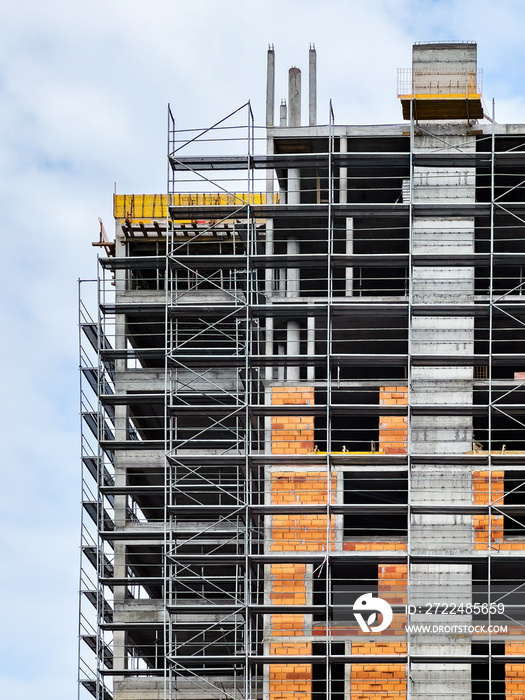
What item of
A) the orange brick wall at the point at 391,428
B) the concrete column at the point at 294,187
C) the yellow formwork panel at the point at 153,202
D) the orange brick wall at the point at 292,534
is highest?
the yellow formwork panel at the point at 153,202

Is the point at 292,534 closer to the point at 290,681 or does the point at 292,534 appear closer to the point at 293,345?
the point at 290,681

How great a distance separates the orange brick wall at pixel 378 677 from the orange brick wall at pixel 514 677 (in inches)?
106

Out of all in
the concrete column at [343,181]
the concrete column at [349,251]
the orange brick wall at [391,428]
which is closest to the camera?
the orange brick wall at [391,428]

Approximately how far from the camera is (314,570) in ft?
139

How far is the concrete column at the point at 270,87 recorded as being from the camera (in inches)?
1874

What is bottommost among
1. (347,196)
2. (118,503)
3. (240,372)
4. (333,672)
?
(333,672)

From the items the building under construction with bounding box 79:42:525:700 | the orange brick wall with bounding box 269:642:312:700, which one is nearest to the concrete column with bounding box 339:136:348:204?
the building under construction with bounding box 79:42:525:700

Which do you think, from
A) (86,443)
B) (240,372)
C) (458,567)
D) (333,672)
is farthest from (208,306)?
(333,672)

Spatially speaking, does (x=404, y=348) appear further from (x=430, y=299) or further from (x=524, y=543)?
(x=524, y=543)

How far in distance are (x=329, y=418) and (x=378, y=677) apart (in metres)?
6.82

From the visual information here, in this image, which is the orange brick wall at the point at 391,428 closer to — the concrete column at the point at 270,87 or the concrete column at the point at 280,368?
the concrete column at the point at 280,368

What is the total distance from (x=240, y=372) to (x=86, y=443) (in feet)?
16.4

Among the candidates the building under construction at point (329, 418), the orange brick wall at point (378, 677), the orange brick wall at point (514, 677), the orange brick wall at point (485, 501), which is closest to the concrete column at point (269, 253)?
the building under construction at point (329, 418)

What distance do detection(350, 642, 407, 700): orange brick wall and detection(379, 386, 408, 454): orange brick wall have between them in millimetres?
5384
